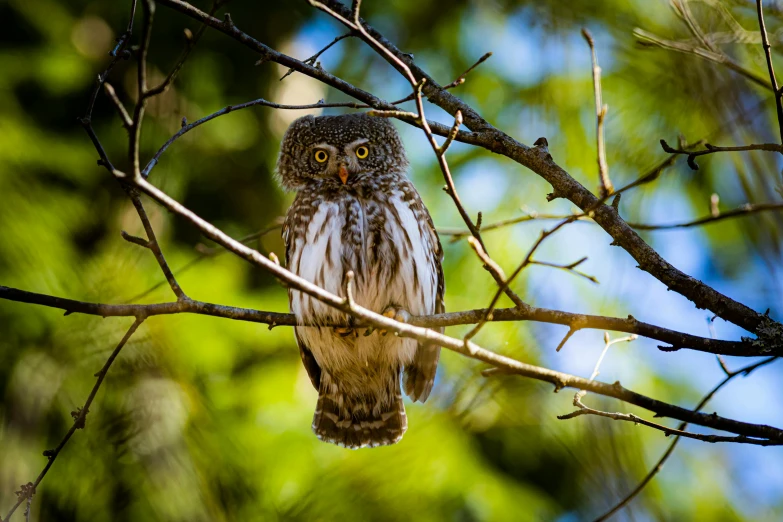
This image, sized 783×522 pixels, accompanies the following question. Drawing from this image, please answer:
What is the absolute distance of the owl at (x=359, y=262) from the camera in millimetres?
3756

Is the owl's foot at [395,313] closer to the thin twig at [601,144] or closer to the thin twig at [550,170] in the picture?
the thin twig at [550,170]

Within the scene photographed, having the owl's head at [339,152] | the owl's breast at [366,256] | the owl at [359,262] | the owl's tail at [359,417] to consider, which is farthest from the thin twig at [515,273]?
the owl's tail at [359,417]

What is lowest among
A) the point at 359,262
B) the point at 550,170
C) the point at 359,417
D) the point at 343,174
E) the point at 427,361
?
the point at 550,170

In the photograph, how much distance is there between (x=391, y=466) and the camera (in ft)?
13.4

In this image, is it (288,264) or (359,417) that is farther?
(359,417)

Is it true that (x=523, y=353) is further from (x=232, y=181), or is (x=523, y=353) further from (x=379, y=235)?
(x=232, y=181)

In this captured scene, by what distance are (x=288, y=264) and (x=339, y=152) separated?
73 cm

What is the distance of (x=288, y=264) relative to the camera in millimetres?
4016

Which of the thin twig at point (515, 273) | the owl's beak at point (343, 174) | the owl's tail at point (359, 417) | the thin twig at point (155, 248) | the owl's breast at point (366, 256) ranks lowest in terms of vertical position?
the thin twig at point (515, 273)

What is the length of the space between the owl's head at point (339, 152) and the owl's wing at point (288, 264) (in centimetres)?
24

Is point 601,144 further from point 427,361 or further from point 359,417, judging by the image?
point 359,417

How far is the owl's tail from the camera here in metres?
4.33

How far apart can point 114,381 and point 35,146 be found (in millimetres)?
1855

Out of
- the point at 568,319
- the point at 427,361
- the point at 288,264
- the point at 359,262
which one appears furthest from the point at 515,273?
the point at 427,361
